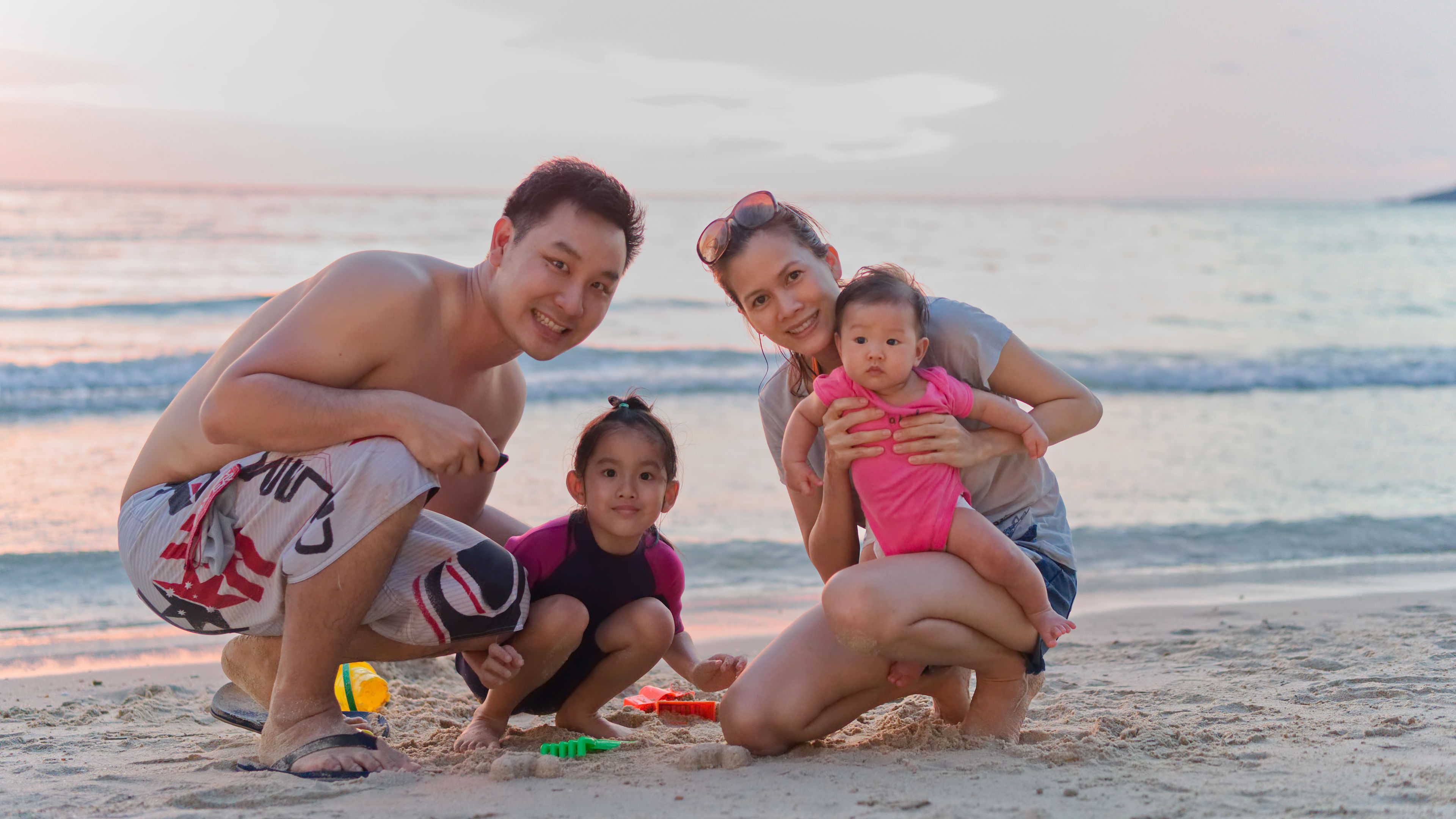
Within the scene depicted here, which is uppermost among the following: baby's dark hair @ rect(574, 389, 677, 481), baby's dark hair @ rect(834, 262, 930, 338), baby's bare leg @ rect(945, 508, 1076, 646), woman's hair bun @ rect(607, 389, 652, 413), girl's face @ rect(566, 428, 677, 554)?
baby's dark hair @ rect(834, 262, 930, 338)

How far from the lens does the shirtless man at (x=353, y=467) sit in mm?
2646

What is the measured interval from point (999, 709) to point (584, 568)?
118 cm

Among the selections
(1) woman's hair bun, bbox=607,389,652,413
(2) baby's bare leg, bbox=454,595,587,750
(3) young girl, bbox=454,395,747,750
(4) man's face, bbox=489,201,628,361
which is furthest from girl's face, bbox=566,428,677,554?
(4) man's face, bbox=489,201,628,361

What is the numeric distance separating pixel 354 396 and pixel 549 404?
7.68 meters

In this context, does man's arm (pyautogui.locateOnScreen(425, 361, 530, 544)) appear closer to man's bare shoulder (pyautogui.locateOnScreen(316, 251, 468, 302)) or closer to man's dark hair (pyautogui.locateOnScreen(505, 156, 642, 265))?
man's bare shoulder (pyautogui.locateOnScreen(316, 251, 468, 302))

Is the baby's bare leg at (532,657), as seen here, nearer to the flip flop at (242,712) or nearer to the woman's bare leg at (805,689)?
the flip flop at (242,712)

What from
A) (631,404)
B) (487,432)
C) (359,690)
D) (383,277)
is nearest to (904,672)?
(631,404)

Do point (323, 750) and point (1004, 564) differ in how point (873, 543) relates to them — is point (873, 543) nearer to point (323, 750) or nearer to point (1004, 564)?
point (1004, 564)

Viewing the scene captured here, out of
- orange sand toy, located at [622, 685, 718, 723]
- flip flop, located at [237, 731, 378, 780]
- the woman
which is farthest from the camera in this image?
orange sand toy, located at [622, 685, 718, 723]

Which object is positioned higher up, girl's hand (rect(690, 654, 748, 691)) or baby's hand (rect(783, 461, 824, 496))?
baby's hand (rect(783, 461, 824, 496))

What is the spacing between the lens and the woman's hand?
9.04ft

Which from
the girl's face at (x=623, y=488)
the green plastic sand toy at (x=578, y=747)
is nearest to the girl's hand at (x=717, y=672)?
the green plastic sand toy at (x=578, y=747)

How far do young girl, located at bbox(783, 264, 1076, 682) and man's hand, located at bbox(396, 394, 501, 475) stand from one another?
2.85 feet

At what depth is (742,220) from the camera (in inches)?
117
